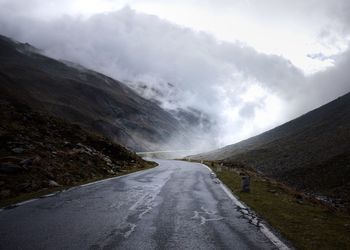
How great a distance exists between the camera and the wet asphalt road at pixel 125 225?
8.77 m

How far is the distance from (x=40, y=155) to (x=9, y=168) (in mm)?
5516

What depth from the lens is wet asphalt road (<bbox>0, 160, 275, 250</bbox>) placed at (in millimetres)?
8773

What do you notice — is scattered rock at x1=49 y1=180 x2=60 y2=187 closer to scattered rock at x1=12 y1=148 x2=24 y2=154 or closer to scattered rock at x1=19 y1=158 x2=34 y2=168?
scattered rock at x1=19 y1=158 x2=34 y2=168

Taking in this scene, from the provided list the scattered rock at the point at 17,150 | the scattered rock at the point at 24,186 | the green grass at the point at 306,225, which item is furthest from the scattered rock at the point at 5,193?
the green grass at the point at 306,225

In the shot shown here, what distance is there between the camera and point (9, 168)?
19.6 m

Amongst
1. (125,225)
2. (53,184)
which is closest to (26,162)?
(53,184)

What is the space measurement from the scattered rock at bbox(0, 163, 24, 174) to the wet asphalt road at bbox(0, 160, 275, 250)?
180 inches

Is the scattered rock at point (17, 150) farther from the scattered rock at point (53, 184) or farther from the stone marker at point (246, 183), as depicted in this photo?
the stone marker at point (246, 183)

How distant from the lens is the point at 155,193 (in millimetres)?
19109

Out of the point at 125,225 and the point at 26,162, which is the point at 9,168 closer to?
the point at 26,162

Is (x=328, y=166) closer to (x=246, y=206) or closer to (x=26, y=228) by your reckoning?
(x=246, y=206)

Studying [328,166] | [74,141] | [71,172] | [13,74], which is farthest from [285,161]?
[13,74]

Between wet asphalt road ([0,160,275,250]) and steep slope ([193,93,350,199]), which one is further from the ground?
steep slope ([193,93,350,199])

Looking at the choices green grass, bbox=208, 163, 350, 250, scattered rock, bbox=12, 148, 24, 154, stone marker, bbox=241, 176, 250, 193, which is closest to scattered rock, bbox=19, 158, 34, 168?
scattered rock, bbox=12, 148, 24, 154
